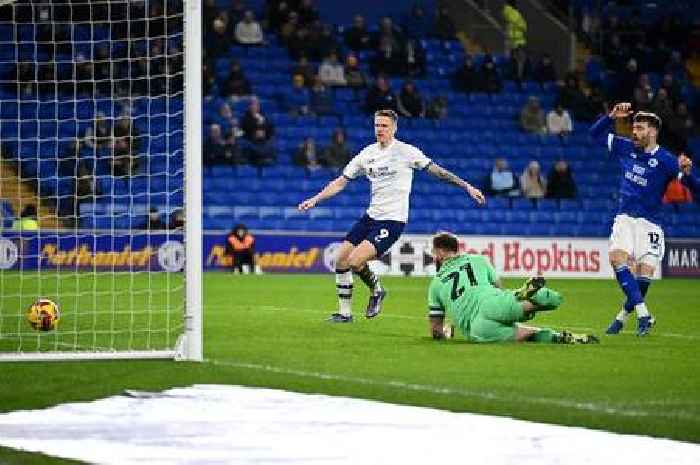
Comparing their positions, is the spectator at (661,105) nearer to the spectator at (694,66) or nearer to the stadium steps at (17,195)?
the spectator at (694,66)

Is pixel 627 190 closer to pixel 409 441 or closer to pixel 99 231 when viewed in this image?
pixel 409 441

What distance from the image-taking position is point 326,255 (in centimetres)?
3100

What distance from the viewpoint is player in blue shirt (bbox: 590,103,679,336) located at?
15125 mm

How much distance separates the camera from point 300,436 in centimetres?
823

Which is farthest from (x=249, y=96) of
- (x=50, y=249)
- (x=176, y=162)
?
(x=50, y=249)

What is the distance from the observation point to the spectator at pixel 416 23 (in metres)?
36.9

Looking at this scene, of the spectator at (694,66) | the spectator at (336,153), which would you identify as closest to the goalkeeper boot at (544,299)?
the spectator at (336,153)

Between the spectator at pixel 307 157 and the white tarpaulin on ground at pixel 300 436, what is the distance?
75.3ft

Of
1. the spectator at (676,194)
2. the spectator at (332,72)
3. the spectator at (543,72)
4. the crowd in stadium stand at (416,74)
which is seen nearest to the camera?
the spectator at (676,194)

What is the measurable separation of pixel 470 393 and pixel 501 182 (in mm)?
23446

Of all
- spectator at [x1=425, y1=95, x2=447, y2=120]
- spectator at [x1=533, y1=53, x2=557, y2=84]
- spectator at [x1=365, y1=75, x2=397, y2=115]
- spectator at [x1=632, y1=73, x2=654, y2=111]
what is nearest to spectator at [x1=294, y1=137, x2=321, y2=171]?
spectator at [x1=365, y1=75, x2=397, y2=115]

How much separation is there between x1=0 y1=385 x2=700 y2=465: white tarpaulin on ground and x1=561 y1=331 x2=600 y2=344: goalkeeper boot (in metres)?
4.41

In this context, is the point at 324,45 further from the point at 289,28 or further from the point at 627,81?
the point at 627,81

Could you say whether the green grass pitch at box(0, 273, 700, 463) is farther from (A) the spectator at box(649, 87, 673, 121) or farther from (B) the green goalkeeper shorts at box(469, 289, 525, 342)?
(A) the spectator at box(649, 87, 673, 121)
